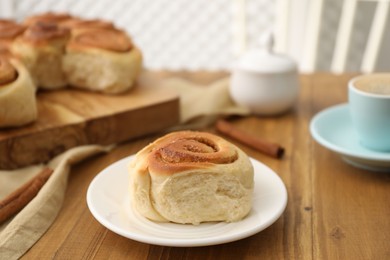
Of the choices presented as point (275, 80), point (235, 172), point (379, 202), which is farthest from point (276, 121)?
point (235, 172)

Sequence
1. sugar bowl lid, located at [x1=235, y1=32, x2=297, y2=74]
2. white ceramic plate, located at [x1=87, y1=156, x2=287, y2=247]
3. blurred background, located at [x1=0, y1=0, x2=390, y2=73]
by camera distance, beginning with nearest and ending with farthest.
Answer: white ceramic plate, located at [x1=87, y1=156, x2=287, y2=247], sugar bowl lid, located at [x1=235, y1=32, x2=297, y2=74], blurred background, located at [x1=0, y1=0, x2=390, y2=73]

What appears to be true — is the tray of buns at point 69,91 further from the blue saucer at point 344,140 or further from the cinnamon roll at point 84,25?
the blue saucer at point 344,140

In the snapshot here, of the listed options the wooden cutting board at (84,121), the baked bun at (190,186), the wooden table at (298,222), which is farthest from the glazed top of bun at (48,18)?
the baked bun at (190,186)

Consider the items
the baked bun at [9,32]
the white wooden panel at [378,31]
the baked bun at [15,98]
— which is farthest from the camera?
the white wooden panel at [378,31]

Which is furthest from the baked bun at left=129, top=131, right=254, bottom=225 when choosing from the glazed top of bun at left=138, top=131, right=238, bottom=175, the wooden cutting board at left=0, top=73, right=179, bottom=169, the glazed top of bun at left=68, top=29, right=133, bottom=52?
the glazed top of bun at left=68, top=29, right=133, bottom=52

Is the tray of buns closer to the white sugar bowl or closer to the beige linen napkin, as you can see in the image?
the beige linen napkin

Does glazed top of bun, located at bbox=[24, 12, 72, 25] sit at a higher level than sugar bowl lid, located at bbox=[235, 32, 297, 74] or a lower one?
higher

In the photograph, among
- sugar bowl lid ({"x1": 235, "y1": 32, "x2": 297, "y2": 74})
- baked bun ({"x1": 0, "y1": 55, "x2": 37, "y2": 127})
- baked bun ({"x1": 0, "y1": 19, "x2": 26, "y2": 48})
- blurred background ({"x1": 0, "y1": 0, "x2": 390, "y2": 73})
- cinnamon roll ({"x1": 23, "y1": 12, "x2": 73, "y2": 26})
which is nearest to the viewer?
baked bun ({"x1": 0, "y1": 55, "x2": 37, "y2": 127})
